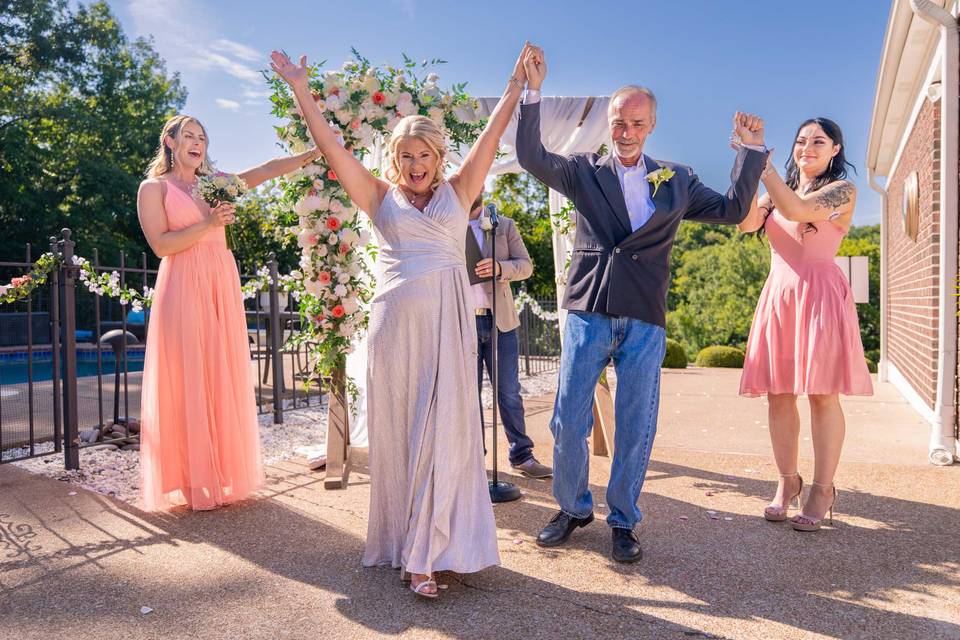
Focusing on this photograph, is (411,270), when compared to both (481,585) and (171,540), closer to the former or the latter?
(481,585)

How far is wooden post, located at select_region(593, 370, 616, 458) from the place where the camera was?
202 inches

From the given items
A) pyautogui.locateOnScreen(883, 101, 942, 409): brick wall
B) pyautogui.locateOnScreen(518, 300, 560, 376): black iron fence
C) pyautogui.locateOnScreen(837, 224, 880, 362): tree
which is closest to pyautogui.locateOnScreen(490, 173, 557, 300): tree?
pyautogui.locateOnScreen(518, 300, 560, 376): black iron fence

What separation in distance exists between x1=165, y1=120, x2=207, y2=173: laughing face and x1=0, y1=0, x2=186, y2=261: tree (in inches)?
811

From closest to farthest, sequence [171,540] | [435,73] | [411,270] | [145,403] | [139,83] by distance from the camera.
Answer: [411,270], [171,540], [145,403], [435,73], [139,83]

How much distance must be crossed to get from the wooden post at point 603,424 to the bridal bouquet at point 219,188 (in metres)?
2.75

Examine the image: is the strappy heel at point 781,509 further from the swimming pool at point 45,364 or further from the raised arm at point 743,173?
the swimming pool at point 45,364

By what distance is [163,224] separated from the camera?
12.4ft

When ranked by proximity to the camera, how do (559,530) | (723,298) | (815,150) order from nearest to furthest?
1. (559,530)
2. (815,150)
3. (723,298)

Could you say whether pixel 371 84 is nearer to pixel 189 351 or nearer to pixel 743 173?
pixel 189 351

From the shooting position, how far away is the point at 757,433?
620 cm

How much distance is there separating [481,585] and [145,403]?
2167 millimetres

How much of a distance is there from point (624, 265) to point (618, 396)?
57 cm

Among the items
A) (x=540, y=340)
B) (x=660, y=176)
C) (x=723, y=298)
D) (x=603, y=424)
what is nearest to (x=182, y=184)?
(x=660, y=176)

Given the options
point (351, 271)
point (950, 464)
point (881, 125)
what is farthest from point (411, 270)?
point (881, 125)
